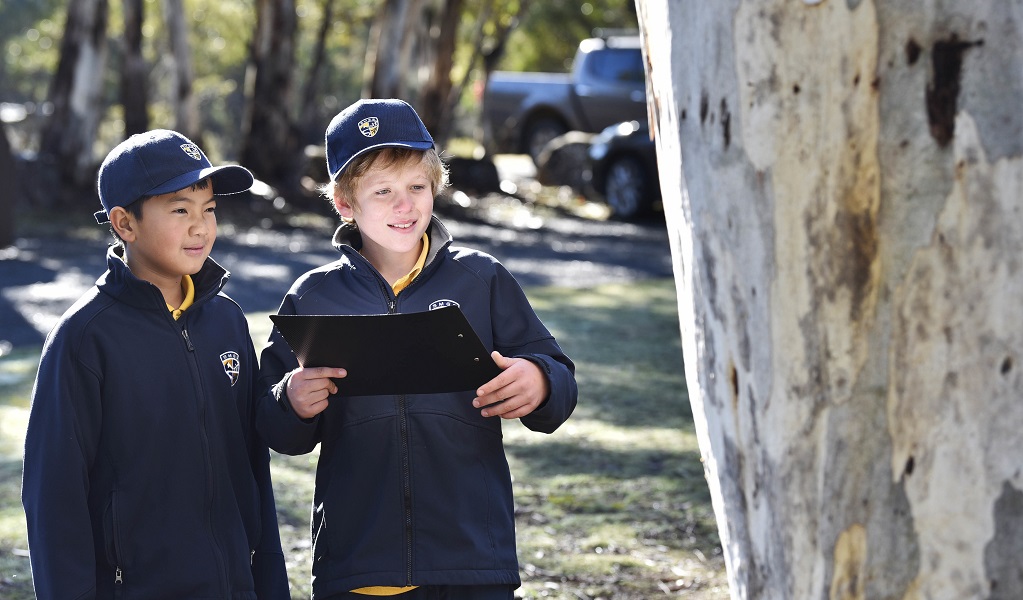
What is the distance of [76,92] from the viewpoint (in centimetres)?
1605

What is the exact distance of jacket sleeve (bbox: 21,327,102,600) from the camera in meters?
2.62

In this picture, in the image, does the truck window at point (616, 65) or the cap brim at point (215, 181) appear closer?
the cap brim at point (215, 181)

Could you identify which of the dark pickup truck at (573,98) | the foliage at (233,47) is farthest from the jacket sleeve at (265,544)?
the foliage at (233,47)

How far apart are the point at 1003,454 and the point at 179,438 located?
66.5 inches

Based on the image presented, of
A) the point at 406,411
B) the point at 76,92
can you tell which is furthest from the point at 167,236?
the point at 76,92

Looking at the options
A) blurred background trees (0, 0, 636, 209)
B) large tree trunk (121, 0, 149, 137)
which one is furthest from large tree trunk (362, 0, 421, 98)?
large tree trunk (121, 0, 149, 137)

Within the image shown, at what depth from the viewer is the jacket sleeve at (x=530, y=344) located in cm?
278

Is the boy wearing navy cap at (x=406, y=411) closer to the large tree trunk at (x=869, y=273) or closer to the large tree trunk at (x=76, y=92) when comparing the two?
the large tree trunk at (x=869, y=273)

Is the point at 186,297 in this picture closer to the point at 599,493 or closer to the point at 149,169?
the point at 149,169

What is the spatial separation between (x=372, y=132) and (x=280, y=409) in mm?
622

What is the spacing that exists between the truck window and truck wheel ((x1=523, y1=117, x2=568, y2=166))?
175 centimetres

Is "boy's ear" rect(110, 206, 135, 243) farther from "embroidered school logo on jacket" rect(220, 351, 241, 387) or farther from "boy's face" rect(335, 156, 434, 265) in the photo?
"boy's face" rect(335, 156, 434, 265)

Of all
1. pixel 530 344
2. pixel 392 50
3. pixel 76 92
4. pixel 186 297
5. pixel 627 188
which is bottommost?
pixel 627 188

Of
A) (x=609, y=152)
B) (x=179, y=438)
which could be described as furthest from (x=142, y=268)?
(x=609, y=152)
